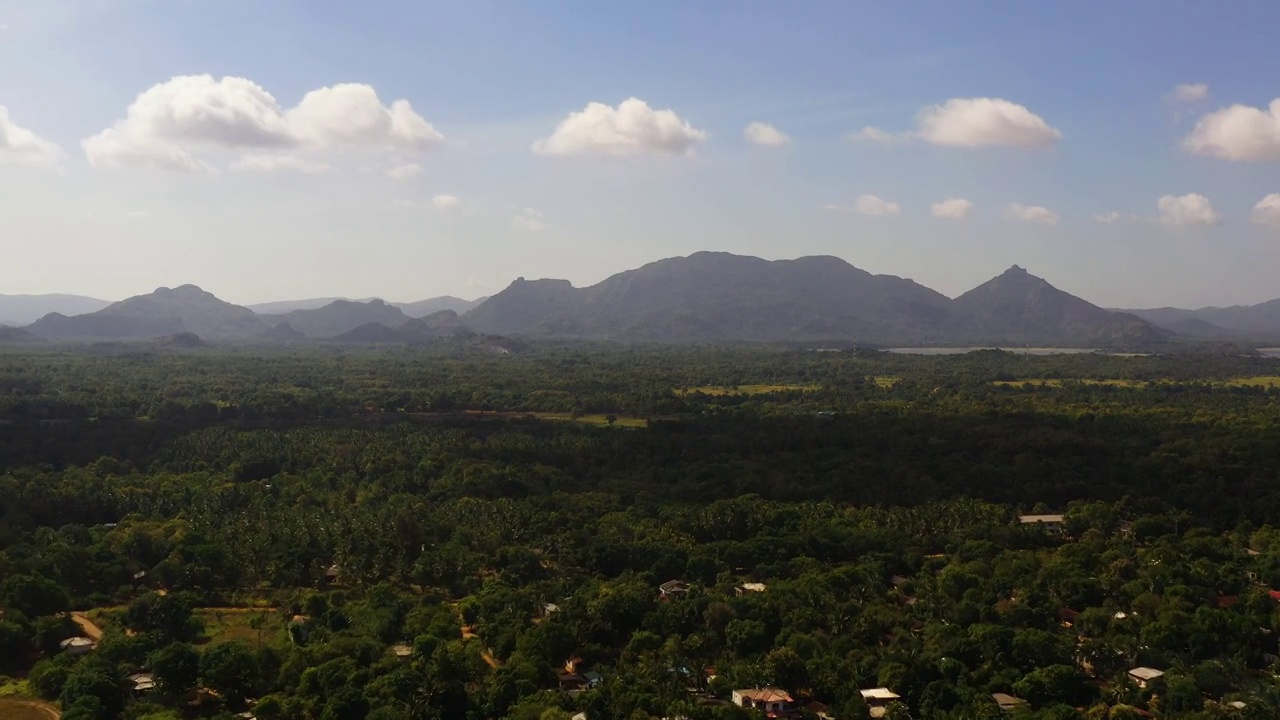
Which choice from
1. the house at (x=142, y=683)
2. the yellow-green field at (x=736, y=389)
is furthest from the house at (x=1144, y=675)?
the yellow-green field at (x=736, y=389)

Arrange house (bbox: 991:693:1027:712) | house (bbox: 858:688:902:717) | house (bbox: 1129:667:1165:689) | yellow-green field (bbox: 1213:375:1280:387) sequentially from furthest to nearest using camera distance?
yellow-green field (bbox: 1213:375:1280:387) → house (bbox: 1129:667:1165:689) → house (bbox: 858:688:902:717) → house (bbox: 991:693:1027:712)

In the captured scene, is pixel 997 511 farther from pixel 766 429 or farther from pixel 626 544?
pixel 766 429

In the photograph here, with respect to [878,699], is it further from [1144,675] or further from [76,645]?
[76,645]

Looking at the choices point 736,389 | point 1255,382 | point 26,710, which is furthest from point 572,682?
point 1255,382

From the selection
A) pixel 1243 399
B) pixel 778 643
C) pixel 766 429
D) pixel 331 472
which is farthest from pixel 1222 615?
pixel 1243 399

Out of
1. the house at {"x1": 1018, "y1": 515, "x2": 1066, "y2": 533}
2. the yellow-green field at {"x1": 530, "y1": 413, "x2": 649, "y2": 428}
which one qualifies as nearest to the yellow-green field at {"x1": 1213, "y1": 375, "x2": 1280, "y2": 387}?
the yellow-green field at {"x1": 530, "y1": 413, "x2": 649, "y2": 428}

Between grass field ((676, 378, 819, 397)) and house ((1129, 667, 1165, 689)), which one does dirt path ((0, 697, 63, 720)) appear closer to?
house ((1129, 667, 1165, 689))
